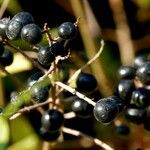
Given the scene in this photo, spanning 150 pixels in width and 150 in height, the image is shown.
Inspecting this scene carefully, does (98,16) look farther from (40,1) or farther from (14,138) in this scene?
(14,138)

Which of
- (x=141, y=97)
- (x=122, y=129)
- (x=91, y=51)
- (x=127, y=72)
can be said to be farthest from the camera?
(x=91, y=51)

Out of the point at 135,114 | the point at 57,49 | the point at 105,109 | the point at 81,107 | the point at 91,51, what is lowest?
the point at 91,51

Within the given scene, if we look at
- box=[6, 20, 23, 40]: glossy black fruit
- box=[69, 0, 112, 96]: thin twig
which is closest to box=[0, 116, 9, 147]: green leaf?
box=[6, 20, 23, 40]: glossy black fruit

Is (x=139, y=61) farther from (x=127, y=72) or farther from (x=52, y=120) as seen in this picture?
(x=52, y=120)

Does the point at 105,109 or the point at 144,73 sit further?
the point at 144,73

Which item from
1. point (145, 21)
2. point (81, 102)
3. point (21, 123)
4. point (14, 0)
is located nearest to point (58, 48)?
point (81, 102)

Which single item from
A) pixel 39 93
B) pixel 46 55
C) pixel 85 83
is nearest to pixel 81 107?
pixel 85 83
